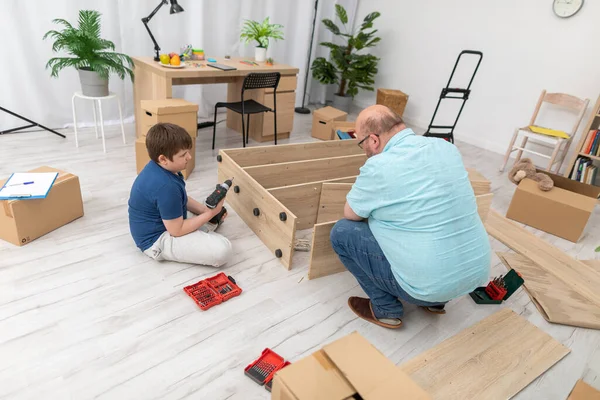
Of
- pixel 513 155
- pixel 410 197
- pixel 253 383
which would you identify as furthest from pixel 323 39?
pixel 253 383

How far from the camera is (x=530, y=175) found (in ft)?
9.53

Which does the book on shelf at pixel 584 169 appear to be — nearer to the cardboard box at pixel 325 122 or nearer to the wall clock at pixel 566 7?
the wall clock at pixel 566 7

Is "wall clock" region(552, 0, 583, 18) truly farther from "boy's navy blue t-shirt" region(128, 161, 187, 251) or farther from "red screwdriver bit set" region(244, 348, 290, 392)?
"red screwdriver bit set" region(244, 348, 290, 392)

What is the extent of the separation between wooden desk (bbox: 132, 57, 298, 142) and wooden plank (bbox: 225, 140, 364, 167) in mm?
891

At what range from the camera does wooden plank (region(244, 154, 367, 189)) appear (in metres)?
2.49

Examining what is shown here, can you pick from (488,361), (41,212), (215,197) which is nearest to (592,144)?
(488,361)

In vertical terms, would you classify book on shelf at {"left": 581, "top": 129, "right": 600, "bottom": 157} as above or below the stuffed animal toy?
above

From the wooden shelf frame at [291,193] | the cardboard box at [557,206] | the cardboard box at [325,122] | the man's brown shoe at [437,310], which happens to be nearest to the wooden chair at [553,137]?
the cardboard box at [557,206]

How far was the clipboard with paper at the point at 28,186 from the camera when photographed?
6.20 ft

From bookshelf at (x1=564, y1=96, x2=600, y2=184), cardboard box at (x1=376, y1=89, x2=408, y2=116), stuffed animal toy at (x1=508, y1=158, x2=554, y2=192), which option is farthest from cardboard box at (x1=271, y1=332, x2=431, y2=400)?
cardboard box at (x1=376, y1=89, x2=408, y2=116)

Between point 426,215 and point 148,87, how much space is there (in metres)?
2.71

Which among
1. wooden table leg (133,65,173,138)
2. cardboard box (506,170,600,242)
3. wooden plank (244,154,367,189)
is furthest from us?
wooden table leg (133,65,173,138)

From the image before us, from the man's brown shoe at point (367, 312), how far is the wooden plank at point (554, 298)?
83cm

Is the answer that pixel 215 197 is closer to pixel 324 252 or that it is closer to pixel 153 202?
pixel 153 202
